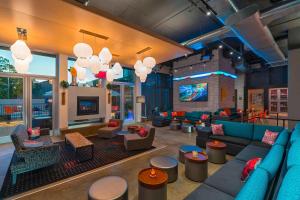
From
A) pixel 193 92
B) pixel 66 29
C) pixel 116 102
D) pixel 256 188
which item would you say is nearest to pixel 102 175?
pixel 256 188

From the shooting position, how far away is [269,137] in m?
3.67

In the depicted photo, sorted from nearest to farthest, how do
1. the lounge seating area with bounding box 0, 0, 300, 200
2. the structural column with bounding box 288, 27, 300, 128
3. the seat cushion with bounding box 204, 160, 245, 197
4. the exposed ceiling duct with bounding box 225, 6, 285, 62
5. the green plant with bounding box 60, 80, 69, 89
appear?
the seat cushion with bounding box 204, 160, 245, 197, the lounge seating area with bounding box 0, 0, 300, 200, the exposed ceiling duct with bounding box 225, 6, 285, 62, the structural column with bounding box 288, 27, 300, 128, the green plant with bounding box 60, 80, 69, 89

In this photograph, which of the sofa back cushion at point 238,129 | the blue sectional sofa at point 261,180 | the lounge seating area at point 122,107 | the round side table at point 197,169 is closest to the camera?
the blue sectional sofa at point 261,180

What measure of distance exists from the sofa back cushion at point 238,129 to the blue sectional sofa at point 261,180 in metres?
0.97

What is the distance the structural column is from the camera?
4.97 metres

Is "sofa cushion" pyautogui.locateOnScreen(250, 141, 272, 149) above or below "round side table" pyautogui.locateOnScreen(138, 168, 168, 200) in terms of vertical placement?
above

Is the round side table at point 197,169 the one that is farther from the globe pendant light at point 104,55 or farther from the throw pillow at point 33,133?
the throw pillow at point 33,133

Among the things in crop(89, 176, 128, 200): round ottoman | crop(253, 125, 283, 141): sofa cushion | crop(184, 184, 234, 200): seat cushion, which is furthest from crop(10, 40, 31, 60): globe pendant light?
crop(253, 125, 283, 141): sofa cushion

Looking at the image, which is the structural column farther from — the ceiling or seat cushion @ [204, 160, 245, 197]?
seat cushion @ [204, 160, 245, 197]

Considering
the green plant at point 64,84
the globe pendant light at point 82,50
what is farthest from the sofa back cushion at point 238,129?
the green plant at point 64,84

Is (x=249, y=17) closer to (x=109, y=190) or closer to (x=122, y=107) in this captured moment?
(x=109, y=190)

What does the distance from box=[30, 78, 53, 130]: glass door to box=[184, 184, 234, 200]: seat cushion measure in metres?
6.62

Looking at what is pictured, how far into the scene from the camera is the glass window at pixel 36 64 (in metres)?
5.41

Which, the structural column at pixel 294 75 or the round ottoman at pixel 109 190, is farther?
the structural column at pixel 294 75
